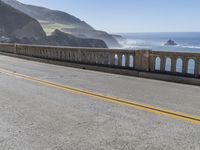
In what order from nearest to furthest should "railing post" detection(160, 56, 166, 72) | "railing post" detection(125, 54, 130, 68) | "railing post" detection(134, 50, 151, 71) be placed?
1. "railing post" detection(160, 56, 166, 72)
2. "railing post" detection(134, 50, 151, 71)
3. "railing post" detection(125, 54, 130, 68)

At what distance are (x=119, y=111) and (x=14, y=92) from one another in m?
3.18

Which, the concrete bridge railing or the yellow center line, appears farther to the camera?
→ the concrete bridge railing

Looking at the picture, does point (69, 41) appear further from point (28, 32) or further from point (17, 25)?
point (17, 25)

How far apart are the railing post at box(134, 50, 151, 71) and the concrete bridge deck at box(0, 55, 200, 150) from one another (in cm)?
201

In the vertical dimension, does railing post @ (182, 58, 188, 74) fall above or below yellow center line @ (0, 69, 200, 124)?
above

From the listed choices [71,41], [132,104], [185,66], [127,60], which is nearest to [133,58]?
[127,60]

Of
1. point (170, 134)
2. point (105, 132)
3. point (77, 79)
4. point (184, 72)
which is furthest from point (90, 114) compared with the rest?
point (184, 72)

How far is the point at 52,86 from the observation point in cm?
852

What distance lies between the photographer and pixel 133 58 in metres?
11.4

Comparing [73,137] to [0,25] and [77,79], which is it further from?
[0,25]

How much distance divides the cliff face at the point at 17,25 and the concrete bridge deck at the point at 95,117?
11339 cm

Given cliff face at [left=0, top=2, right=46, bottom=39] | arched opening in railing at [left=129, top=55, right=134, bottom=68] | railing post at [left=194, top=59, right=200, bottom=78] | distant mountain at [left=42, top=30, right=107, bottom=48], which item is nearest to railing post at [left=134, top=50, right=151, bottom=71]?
arched opening in railing at [left=129, top=55, right=134, bottom=68]

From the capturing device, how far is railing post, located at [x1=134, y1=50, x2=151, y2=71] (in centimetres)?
1080

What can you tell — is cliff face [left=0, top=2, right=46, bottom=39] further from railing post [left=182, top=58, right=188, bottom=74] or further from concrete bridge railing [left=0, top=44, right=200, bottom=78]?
railing post [left=182, top=58, right=188, bottom=74]
